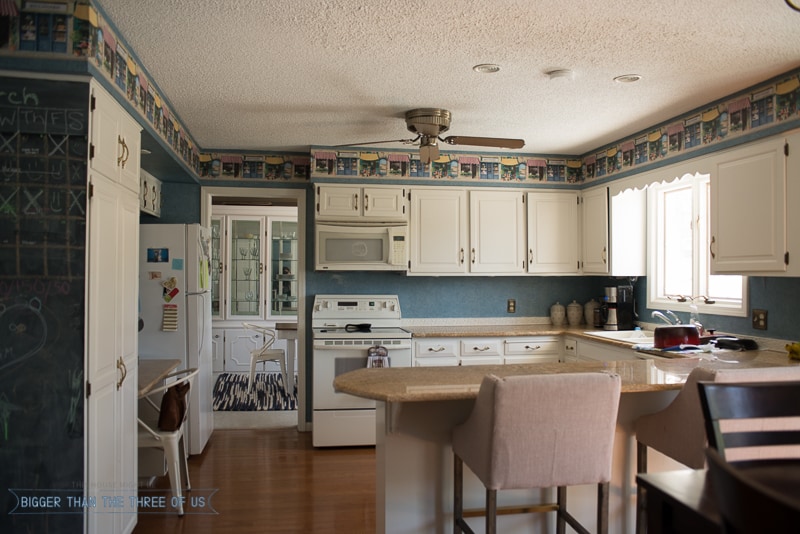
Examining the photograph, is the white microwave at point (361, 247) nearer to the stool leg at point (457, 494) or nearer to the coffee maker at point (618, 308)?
the coffee maker at point (618, 308)

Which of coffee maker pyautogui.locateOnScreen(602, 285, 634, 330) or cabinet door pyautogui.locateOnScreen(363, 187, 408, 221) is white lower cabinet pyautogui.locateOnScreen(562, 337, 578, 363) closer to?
coffee maker pyautogui.locateOnScreen(602, 285, 634, 330)

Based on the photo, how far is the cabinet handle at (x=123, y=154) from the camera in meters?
2.47

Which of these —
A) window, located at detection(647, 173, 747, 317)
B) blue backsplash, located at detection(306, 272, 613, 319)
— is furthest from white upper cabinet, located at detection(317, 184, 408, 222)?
window, located at detection(647, 173, 747, 317)

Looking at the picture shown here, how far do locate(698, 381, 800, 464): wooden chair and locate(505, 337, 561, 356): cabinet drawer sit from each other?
317 cm

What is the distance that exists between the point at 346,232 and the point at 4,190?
272 cm

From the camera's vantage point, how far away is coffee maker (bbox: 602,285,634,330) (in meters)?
4.55

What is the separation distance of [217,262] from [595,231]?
492cm

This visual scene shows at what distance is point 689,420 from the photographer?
205 cm

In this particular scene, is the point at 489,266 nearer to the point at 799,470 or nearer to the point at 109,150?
the point at 109,150

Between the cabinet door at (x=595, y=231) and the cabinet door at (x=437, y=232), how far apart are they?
106cm

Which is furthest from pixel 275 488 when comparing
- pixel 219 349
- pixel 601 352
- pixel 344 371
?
pixel 219 349

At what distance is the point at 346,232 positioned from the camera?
15.1 ft

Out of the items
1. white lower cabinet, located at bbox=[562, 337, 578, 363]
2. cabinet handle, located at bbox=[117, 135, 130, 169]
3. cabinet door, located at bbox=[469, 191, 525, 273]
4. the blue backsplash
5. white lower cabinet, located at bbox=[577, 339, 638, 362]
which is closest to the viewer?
cabinet handle, located at bbox=[117, 135, 130, 169]

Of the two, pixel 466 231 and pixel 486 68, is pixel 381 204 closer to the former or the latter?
pixel 466 231
